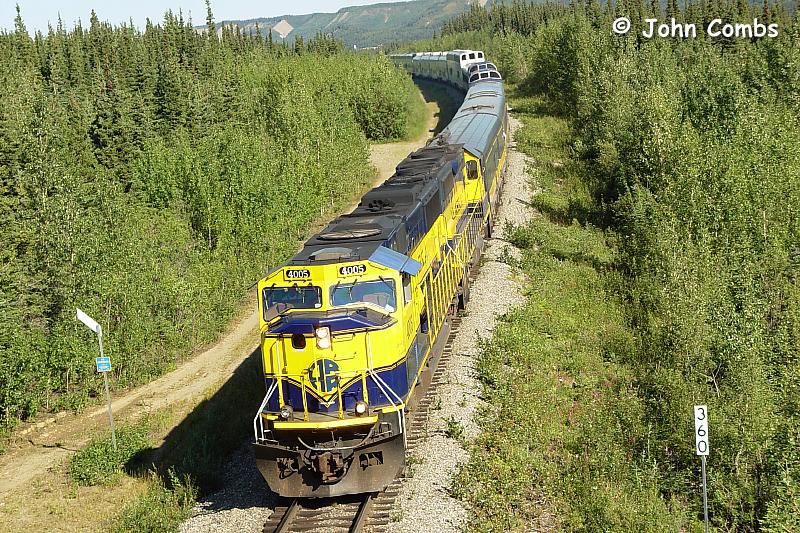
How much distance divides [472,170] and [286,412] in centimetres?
1613

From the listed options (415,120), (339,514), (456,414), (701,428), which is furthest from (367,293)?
(415,120)

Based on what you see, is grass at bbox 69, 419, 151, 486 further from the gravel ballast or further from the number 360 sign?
the number 360 sign

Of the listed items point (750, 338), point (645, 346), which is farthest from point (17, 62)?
point (750, 338)

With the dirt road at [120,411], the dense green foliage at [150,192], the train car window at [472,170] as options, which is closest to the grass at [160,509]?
the dirt road at [120,411]

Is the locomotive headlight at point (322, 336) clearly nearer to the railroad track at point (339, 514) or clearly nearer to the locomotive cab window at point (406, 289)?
the locomotive cab window at point (406, 289)

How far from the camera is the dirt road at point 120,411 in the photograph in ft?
66.5

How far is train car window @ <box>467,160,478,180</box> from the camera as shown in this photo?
28639mm

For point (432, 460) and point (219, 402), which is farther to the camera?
point (219, 402)

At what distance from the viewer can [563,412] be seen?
1927 centimetres

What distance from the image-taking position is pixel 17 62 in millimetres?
65688

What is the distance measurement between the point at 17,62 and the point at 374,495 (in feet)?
206

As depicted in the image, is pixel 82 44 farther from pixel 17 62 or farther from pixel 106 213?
pixel 106 213

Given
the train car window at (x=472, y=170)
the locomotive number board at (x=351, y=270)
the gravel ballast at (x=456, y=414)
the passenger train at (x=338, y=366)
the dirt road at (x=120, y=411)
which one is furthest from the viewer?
the train car window at (x=472, y=170)

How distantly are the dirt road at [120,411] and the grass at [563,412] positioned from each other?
9499 mm
